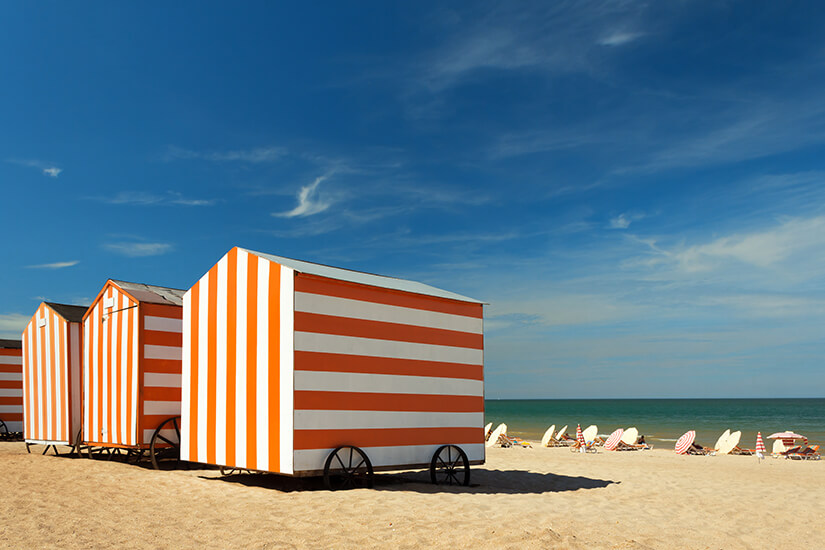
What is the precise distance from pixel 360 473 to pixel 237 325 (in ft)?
11.1

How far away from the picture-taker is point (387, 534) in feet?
24.8

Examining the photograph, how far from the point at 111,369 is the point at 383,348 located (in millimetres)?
7693

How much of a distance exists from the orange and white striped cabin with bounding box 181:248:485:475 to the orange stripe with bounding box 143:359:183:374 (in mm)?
2158

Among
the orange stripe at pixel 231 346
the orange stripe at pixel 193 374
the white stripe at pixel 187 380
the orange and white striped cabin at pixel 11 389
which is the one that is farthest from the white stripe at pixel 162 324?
the orange and white striped cabin at pixel 11 389

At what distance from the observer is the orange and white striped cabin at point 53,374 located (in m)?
17.8

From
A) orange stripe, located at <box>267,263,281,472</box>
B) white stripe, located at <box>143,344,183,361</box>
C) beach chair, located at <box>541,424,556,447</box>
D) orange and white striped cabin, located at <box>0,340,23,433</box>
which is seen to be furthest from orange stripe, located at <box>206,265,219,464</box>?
beach chair, located at <box>541,424,556,447</box>

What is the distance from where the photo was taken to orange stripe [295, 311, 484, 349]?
10.9m

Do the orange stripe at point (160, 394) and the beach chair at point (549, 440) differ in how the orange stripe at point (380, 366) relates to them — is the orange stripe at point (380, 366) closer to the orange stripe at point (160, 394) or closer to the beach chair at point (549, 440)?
the orange stripe at point (160, 394)

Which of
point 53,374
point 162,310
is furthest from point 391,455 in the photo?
point 53,374

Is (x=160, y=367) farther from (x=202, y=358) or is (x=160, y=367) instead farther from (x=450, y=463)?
(x=450, y=463)

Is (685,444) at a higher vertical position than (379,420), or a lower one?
lower

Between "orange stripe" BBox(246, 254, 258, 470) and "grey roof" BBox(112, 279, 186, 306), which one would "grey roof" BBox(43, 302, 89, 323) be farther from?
"orange stripe" BBox(246, 254, 258, 470)

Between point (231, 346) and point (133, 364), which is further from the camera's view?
point (133, 364)

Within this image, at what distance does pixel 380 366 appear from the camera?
11.9 meters
